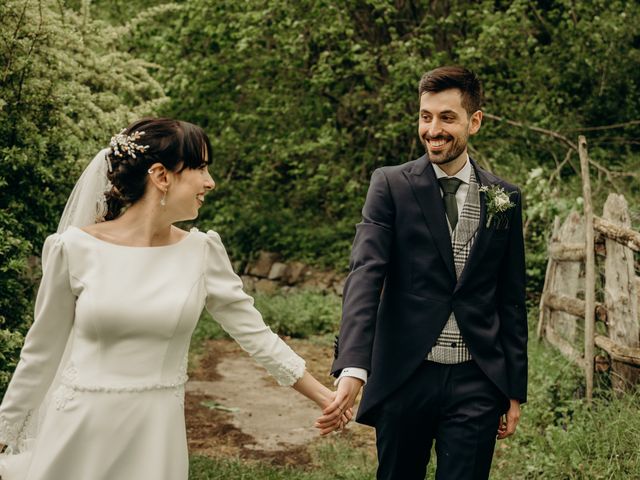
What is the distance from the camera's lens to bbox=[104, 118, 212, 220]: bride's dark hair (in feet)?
9.53

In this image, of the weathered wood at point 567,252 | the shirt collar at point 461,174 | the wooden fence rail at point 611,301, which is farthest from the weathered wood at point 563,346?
the shirt collar at point 461,174

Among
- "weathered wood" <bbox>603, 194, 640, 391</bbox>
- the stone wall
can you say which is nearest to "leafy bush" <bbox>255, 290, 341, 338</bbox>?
the stone wall

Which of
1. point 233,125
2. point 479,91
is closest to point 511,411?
point 479,91

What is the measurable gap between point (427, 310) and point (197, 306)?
932 millimetres

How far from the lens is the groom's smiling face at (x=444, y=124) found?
3.29 m

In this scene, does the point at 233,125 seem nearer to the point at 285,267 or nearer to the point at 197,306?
the point at 285,267

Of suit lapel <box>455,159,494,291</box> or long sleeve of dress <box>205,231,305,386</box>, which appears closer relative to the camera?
long sleeve of dress <box>205,231,305,386</box>

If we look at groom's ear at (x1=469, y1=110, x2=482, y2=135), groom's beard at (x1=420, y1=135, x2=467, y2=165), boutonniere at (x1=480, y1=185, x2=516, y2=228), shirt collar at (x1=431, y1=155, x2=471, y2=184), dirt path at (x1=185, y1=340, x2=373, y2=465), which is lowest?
dirt path at (x1=185, y1=340, x2=373, y2=465)

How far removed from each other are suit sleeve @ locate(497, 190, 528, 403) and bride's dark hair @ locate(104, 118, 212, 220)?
4.36 feet

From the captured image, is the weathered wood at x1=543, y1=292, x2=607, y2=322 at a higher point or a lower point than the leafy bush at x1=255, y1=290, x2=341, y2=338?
higher

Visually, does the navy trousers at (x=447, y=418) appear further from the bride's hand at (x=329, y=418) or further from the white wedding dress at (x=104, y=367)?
the white wedding dress at (x=104, y=367)

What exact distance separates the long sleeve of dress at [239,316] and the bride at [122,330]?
12 millimetres

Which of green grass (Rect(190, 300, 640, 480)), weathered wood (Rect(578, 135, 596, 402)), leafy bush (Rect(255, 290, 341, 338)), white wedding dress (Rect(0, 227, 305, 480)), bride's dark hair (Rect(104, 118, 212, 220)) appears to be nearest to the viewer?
white wedding dress (Rect(0, 227, 305, 480))

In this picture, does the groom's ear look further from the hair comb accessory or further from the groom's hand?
the hair comb accessory
